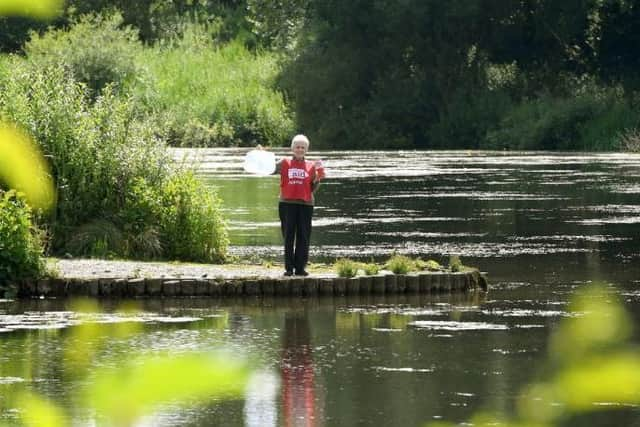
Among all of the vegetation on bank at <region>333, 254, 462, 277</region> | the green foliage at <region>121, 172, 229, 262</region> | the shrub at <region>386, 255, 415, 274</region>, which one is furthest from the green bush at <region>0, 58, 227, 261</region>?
the shrub at <region>386, 255, 415, 274</region>

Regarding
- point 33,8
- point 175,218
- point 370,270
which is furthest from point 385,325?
point 33,8

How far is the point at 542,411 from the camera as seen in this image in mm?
1950

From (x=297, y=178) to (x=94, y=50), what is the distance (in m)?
58.0

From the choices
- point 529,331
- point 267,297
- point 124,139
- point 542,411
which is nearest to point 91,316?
point 267,297

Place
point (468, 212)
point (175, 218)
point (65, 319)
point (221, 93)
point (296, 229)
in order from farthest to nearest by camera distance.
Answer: point (221, 93) → point (468, 212) → point (175, 218) → point (296, 229) → point (65, 319)

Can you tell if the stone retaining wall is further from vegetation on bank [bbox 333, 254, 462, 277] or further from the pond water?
the pond water

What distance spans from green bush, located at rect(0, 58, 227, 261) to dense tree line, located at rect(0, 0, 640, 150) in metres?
51.5

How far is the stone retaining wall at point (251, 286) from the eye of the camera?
17.2 metres

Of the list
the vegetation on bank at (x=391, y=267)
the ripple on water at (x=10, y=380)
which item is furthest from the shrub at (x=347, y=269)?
the ripple on water at (x=10, y=380)

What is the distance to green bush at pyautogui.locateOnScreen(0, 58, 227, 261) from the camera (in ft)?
65.6

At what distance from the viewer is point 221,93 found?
76.9 metres

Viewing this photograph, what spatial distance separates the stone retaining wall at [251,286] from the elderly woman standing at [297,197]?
0.99 feet

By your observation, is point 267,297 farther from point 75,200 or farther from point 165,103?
point 165,103

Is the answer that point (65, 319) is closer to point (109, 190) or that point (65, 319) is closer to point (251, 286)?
point (251, 286)
